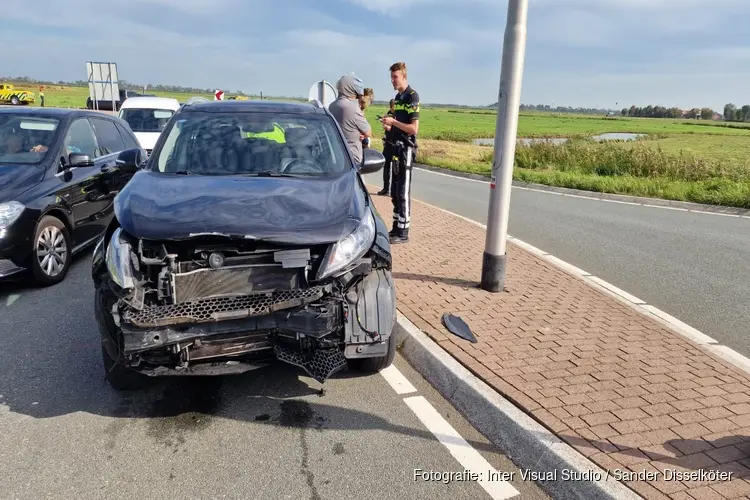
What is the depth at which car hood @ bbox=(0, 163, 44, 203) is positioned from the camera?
5.34 meters

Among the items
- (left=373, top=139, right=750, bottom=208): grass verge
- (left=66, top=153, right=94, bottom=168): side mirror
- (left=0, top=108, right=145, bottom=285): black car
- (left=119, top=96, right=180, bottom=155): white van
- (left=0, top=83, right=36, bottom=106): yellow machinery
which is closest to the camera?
(left=0, top=108, right=145, bottom=285): black car

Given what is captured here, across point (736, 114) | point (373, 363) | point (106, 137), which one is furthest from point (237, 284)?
point (736, 114)

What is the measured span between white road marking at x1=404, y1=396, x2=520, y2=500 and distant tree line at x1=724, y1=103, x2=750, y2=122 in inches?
6374

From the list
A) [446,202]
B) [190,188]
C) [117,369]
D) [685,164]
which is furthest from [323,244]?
[685,164]

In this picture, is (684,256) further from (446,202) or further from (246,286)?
(246,286)

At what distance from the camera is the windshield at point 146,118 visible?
46.6 feet

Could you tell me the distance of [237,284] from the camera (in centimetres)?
315

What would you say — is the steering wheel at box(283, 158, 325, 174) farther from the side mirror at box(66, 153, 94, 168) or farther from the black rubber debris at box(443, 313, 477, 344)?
the side mirror at box(66, 153, 94, 168)

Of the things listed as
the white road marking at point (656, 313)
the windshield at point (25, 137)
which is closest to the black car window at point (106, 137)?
the windshield at point (25, 137)

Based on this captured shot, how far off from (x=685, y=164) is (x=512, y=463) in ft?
56.5

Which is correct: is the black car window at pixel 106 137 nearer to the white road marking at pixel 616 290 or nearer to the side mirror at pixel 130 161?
the side mirror at pixel 130 161

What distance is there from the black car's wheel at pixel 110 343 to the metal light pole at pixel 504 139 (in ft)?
10.9

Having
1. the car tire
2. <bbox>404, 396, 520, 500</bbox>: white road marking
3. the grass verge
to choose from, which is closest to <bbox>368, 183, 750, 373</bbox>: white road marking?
<bbox>404, 396, 520, 500</bbox>: white road marking

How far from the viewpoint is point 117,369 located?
3.56m
